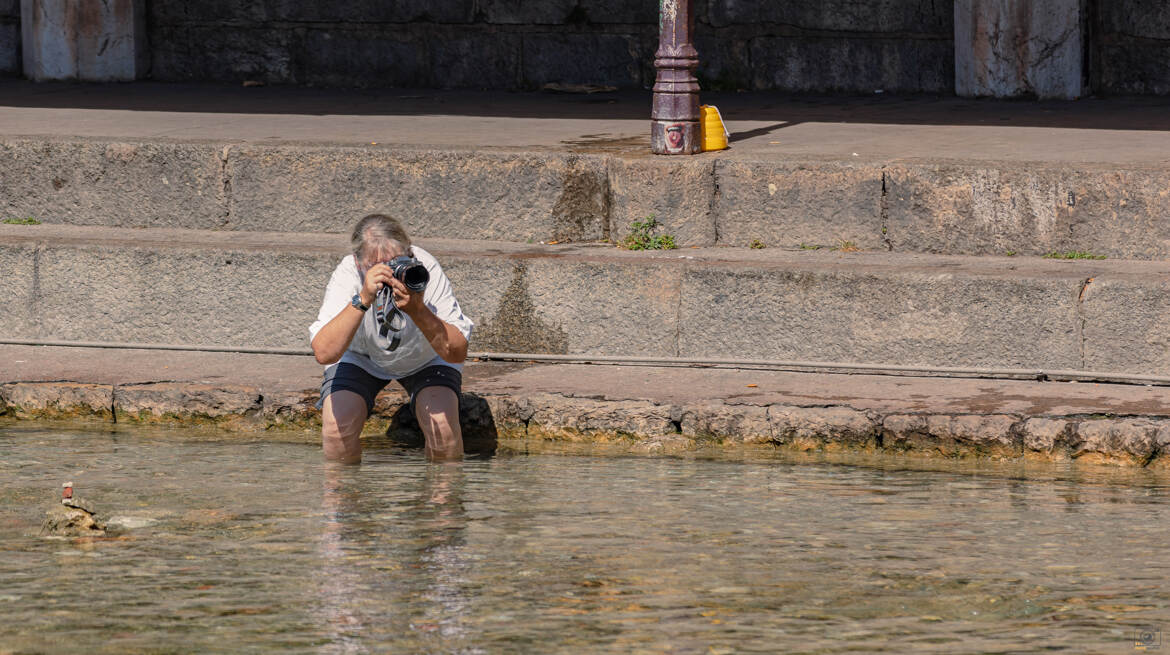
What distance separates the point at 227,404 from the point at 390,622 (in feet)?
8.68

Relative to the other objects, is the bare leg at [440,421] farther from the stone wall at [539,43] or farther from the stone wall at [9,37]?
the stone wall at [9,37]

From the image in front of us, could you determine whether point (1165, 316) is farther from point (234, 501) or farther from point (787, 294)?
point (234, 501)

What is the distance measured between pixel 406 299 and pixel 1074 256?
308cm

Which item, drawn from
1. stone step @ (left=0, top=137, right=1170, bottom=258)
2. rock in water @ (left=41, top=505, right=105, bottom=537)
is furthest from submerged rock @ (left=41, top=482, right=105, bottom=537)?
stone step @ (left=0, top=137, right=1170, bottom=258)

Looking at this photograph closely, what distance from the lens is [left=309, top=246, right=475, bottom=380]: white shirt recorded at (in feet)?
20.5

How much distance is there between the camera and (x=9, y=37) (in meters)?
12.1

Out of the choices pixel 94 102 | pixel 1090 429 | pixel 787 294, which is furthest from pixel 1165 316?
pixel 94 102

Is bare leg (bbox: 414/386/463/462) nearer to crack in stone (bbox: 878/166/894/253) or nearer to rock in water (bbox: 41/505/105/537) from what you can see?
rock in water (bbox: 41/505/105/537)

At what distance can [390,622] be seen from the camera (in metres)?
4.56

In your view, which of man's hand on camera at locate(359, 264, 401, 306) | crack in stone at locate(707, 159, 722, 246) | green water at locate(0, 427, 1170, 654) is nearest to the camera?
green water at locate(0, 427, 1170, 654)

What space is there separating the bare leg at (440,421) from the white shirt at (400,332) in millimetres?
143

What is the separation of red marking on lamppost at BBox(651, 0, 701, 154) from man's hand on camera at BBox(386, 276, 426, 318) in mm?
2367

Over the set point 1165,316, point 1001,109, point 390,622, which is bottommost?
point 390,622

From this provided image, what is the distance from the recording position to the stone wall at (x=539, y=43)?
1088cm
